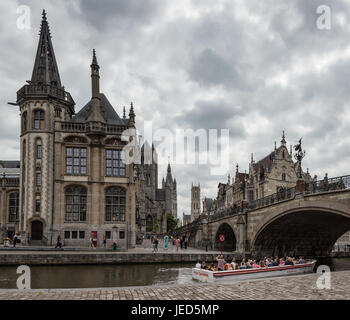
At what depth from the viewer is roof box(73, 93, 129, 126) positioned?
43.2 meters

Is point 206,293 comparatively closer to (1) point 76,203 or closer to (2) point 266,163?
(1) point 76,203

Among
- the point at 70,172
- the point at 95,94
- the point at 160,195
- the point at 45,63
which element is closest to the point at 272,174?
the point at 95,94

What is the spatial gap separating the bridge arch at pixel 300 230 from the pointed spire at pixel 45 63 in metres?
29.4

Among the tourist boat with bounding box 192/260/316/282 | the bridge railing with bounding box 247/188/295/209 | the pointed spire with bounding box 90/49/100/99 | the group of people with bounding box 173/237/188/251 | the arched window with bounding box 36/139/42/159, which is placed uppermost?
the pointed spire with bounding box 90/49/100/99

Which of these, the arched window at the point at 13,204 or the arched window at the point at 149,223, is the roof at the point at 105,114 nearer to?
the arched window at the point at 13,204

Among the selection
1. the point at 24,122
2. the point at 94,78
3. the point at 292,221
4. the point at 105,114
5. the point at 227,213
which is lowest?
the point at 292,221

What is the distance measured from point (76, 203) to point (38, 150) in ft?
24.6

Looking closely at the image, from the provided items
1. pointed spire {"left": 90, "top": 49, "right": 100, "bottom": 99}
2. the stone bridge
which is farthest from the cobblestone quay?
pointed spire {"left": 90, "top": 49, "right": 100, "bottom": 99}

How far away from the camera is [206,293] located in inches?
468

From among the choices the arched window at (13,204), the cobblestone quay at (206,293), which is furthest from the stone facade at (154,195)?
the cobblestone quay at (206,293)

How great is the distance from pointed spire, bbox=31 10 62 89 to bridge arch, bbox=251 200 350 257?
29.4 m

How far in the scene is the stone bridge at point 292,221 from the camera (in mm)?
23250

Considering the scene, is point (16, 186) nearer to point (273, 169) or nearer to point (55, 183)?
point (55, 183)

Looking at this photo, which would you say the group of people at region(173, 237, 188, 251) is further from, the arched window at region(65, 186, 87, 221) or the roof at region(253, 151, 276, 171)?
the roof at region(253, 151, 276, 171)
